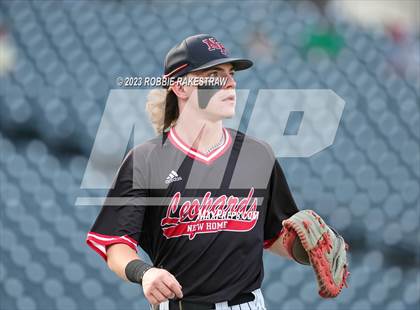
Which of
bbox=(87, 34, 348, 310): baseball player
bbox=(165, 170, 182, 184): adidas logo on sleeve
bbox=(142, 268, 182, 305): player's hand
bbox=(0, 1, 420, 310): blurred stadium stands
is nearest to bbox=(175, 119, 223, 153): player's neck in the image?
bbox=(87, 34, 348, 310): baseball player

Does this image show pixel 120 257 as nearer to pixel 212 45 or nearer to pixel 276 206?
pixel 276 206

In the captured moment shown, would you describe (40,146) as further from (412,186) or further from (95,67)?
(412,186)

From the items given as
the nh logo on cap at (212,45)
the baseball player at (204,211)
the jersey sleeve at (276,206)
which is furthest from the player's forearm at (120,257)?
the nh logo on cap at (212,45)

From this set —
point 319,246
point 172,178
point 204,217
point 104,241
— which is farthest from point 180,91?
point 319,246

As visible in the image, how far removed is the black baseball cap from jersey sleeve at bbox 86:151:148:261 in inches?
12.4

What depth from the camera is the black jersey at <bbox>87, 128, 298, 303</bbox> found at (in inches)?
75.5

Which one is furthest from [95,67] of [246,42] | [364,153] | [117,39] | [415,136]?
[415,136]

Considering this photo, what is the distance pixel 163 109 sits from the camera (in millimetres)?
2137

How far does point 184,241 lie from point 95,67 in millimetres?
2020

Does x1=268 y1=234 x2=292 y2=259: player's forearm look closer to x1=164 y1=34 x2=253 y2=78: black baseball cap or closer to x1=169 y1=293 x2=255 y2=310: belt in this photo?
x1=169 y1=293 x2=255 y2=310: belt

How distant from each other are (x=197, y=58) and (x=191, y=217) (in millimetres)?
447

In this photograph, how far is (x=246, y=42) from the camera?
3875 millimetres

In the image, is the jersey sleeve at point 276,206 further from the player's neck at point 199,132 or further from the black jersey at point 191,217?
the player's neck at point 199,132

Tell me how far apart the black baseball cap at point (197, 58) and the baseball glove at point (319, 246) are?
471mm
